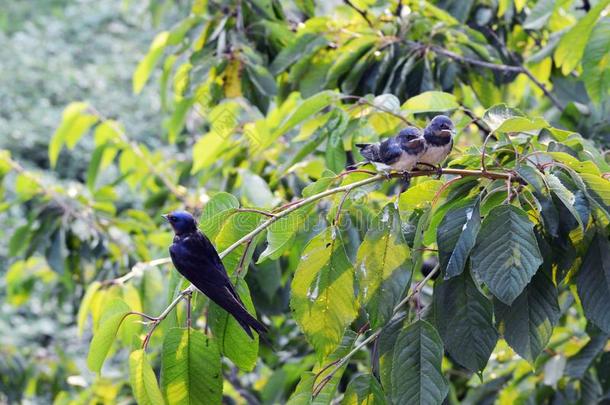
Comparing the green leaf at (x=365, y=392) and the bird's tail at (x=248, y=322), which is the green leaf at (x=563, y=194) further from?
the bird's tail at (x=248, y=322)

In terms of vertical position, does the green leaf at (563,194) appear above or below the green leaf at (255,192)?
above

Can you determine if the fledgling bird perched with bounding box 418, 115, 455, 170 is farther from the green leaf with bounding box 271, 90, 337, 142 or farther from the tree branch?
the green leaf with bounding box 271, 90, 337, 142

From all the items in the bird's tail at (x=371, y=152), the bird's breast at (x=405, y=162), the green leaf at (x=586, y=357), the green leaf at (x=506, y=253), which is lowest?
the green leaf at (x=586, y=357)

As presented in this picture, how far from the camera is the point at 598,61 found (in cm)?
257

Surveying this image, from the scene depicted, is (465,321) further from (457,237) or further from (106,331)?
(106,331)

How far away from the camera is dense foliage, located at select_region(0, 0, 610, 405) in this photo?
1.71 m

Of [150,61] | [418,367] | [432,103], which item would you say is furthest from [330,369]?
[150,61]

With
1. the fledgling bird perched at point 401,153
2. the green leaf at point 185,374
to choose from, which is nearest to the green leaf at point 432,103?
the fledgling bird perched at point 401,153

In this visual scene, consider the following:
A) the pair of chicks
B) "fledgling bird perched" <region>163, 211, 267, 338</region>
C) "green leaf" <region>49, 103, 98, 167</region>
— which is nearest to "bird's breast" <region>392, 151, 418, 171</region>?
the pair of chicks

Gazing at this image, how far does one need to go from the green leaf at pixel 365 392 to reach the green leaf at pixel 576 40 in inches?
57.3

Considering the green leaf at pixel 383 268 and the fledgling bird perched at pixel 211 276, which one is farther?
the fledgling bird perched at pixel 211 276

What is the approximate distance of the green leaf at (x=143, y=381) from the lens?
5.33 ft

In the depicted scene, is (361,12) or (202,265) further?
(361,12)

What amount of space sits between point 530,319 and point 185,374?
702 mm
